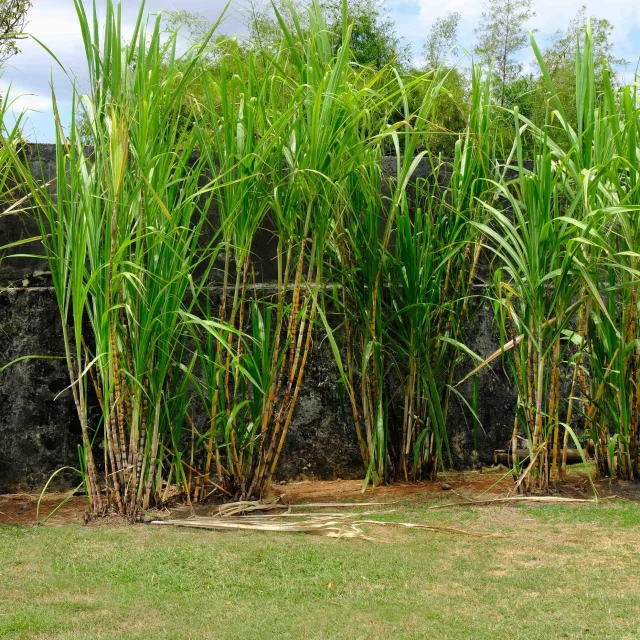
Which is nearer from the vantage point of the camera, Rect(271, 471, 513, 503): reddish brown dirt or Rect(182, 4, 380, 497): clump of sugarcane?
Rect(182, 4, 380, 497): clump of sugarcane

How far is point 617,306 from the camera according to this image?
376cm

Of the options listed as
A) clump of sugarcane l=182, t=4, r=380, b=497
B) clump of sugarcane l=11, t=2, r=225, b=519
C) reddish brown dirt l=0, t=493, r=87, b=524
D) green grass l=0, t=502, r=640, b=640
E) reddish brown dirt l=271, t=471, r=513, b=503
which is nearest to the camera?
green grass l=0, t=502, r=640, b=640

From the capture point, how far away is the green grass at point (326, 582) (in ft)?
6.90

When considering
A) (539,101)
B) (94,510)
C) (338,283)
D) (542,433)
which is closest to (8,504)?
(94,510)

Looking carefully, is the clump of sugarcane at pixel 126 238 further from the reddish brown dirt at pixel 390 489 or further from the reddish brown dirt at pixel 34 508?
the reddish brown dirt at pixel 390 489

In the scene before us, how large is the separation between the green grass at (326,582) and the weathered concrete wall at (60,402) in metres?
0.95

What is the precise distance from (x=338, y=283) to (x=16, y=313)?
4.85ft

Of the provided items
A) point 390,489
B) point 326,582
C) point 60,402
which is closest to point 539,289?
point 390,489

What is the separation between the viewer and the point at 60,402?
407cm

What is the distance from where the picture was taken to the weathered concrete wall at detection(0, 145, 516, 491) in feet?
13.3

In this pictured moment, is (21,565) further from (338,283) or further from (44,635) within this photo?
(338,283)

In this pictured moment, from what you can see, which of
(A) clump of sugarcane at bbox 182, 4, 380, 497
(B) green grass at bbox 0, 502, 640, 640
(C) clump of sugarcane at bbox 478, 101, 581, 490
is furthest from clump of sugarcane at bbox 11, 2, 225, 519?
(C) clump of sugarcane at bbox 478, 101, 581, 490

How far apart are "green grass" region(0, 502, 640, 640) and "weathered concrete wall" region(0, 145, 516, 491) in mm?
954

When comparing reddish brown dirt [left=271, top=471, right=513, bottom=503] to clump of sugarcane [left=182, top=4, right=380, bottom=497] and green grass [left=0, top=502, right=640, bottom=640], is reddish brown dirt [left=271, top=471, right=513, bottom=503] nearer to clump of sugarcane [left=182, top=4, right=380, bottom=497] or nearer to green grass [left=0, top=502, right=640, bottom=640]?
clump of sugarcane [left=182, top=4, right=380, bottom=497]
